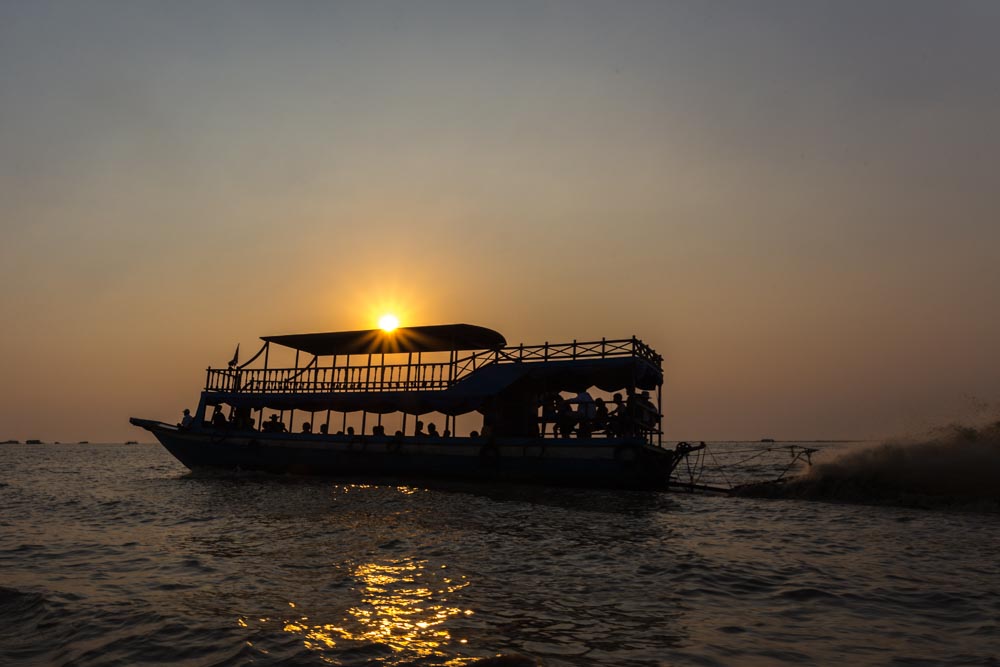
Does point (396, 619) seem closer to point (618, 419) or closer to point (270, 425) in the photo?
Result: point (618, 419)

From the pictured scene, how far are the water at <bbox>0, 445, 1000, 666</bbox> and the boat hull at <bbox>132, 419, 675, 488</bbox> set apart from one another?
556cm

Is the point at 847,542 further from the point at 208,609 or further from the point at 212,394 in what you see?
the point at 212,394

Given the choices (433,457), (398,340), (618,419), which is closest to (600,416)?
(618,419)

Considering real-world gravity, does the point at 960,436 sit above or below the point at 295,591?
above

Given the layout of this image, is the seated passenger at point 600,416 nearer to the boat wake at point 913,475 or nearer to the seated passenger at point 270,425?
the boat wake at point 913,475

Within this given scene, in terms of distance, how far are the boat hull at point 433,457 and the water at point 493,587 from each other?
18.2 feet

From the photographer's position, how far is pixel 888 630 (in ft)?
22.8

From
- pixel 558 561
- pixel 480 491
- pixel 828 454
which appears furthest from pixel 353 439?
pixel 828 454

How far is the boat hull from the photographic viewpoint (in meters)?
22.3

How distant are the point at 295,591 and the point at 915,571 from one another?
30.9 feet

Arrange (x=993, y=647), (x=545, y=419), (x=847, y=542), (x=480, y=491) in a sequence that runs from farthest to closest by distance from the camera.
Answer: (x=545, y=419)
(x=480, y=491)
(x=847, y=542)
(x=993, y=647)

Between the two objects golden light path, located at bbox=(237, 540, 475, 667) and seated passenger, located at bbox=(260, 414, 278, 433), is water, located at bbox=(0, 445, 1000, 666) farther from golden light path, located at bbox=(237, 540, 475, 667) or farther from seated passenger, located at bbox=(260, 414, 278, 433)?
seated passenger, located at bbox=(260, 414, 278, 433)

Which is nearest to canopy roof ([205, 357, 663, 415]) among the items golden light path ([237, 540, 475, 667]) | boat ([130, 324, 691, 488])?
boat ([130, 324, 691, 488])

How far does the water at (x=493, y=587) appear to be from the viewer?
6.30 metres
